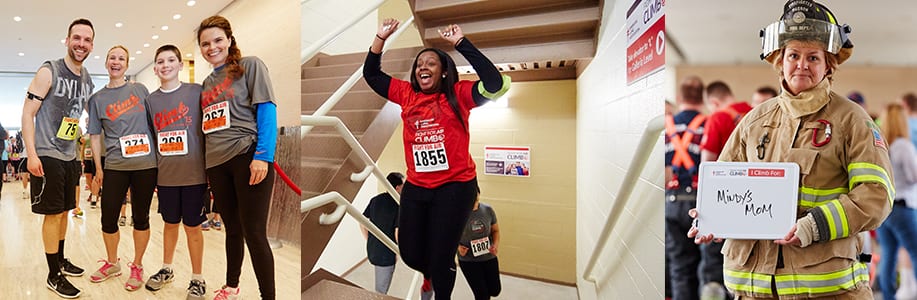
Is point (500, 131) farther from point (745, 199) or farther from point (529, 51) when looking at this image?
point (745, 199)

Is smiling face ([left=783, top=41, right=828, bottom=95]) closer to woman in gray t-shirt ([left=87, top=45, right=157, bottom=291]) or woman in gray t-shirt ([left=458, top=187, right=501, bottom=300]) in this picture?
woman in gray t-shirt ([left=458, top=187, right=501, bottom=300])

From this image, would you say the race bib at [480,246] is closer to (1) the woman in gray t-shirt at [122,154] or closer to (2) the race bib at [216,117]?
(2) the race bib at [216,117]

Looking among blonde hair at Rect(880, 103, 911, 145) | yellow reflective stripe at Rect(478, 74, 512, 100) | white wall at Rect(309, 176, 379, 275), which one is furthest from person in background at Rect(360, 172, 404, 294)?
blonde hair at Rect(880, 103, 911, 145)

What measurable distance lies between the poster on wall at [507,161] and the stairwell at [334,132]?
404 millimetres

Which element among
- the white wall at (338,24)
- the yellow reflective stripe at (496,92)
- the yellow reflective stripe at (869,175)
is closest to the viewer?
the yellow reflective stripe at (869,175)

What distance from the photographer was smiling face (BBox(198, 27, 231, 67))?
2.08 metres

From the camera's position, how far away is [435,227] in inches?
62.6

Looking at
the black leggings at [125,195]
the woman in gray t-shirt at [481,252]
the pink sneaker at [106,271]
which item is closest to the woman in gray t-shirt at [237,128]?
the black leggings at [125,195]

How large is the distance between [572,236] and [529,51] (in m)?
0.60

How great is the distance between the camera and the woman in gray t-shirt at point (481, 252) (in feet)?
4.96

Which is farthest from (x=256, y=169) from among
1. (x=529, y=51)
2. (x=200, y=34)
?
(x=529, y=51)

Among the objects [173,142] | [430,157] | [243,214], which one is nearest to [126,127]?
[173,142]

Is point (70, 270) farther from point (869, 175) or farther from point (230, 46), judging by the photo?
point (869, 175)

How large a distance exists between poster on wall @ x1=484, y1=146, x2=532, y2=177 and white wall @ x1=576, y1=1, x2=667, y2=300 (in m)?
0.17
